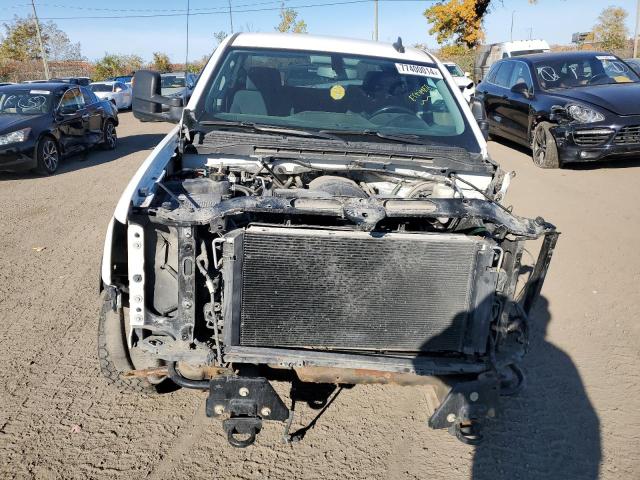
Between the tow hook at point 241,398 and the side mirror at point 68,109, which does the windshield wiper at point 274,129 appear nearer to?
the tow hook at point 241,398

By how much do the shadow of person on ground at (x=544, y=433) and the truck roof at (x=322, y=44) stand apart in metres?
2.57

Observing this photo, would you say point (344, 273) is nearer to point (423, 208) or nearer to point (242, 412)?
point (423, 208)

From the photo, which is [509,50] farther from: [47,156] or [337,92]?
[337,92]

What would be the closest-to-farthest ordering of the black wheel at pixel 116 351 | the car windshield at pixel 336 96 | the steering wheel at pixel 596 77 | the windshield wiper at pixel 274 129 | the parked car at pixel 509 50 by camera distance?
the black wheel at pixel 116 351 < the windshield wiper at pixel 274 129 < the car windshield at pixel 336 96 < the steering wheel at pixel 596 77 < the parked car at pixel 509 50

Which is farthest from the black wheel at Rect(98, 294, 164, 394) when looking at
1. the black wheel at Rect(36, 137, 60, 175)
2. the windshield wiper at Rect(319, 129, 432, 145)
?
the black wheel at Rect(36, 137, 60, 175)

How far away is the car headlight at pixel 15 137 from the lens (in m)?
8.95

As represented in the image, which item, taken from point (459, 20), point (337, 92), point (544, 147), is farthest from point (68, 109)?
point (459, 20)

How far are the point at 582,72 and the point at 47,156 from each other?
10.2 m

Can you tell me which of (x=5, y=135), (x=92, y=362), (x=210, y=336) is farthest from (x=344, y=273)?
(x=5, y=135)

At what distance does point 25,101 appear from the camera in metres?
9.99

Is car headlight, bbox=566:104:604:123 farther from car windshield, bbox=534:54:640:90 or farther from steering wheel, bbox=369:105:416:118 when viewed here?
steering wheel, bbox=369:105:416:118

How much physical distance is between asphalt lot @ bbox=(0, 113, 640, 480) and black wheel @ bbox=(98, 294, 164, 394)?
19 cm

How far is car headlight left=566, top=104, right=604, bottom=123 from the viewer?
28.3ft

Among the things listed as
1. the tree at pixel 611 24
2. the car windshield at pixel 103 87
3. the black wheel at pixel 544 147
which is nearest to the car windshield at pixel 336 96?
the black wheel at pixel 544 147
